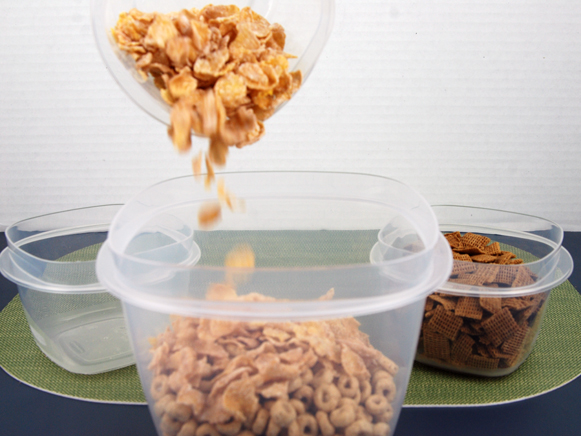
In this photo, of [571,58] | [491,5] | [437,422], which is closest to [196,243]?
[437,422]

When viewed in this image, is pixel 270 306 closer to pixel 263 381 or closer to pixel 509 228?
pixel 263 381

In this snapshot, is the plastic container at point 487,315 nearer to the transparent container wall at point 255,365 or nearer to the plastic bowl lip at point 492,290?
the plastic bowl lip at point 492,290

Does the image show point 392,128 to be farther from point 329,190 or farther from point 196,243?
point 196,243

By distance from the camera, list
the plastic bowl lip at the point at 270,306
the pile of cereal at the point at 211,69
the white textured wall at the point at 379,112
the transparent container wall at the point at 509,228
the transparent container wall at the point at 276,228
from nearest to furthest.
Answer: the plastic bowl lip at the point at 270,306
the pile of cereal at the point at 211,69
the transparent container wall at the point at 276,228
the transparent container wall at the point at 509,228
the white textured wall at the point at 379,112

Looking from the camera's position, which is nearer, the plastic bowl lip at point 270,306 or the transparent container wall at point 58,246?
the plastic bowl lip at point 270,306

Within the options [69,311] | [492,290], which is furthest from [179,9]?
[492,290]

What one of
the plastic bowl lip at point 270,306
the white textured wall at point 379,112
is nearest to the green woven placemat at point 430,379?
the plastic bowl lip at point 270,306

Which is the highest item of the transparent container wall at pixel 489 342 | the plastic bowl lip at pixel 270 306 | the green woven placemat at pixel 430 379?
the plastic bowl lip at pixel 270 306

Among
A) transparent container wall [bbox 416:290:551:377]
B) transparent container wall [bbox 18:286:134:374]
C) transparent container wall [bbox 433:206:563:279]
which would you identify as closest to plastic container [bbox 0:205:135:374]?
transparent container wall [bbox 18:286:134:374]
